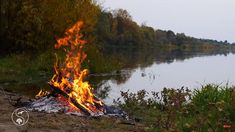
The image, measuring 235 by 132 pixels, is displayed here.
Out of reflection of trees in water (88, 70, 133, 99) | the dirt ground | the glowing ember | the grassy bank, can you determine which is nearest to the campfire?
the glowing ember

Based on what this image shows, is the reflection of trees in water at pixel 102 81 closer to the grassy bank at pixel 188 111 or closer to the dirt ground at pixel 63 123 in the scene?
the grassy bank at pixel 188 111

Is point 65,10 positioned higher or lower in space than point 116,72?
higher

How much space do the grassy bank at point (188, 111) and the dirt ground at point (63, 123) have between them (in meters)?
0.69

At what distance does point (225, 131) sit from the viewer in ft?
30.0

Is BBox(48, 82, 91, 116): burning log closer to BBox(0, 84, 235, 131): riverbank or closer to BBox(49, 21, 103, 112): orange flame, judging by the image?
BBox(49, 21, 103, 112): orange flame

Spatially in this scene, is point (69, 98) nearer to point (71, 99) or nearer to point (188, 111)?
point (71, 99)

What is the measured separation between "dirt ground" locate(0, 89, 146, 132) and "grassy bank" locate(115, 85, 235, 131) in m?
0.69

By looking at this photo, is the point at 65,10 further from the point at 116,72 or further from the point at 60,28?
the point at 116,72

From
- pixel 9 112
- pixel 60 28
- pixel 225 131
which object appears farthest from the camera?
pixel 60 28

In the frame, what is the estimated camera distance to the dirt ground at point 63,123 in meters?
10.2

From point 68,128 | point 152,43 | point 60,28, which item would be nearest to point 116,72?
point 60,28

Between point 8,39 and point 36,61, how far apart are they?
8.92 ft

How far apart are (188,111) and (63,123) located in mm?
3674

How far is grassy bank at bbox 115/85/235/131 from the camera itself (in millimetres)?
9750
